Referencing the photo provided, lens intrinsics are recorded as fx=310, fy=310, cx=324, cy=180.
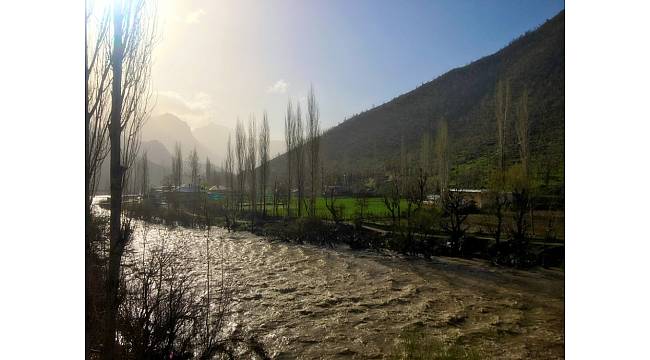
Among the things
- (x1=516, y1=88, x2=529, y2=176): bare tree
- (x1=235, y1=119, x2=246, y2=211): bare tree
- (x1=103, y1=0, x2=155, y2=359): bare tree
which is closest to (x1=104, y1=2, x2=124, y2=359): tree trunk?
(x1=103, y1=0, x2=155, y2=359): bare tree

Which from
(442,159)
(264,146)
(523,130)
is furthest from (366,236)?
(523,130)

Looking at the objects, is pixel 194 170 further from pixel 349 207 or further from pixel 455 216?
pixel 455 216

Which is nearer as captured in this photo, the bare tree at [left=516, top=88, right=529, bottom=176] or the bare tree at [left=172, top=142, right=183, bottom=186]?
the bare tree at [left=516, top=88, right=529, bottom=176]

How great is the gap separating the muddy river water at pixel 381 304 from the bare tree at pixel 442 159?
1.22m

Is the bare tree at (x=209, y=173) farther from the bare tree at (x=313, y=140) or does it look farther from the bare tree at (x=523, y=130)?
the bare tree at (x=523, y=130)

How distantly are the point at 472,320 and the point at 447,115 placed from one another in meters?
2.84

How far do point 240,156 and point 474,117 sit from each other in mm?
3482

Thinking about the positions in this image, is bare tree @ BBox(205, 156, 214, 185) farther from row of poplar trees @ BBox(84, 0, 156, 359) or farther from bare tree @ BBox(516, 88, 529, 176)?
bare tree @ BBox(516, 88, 529, 176)

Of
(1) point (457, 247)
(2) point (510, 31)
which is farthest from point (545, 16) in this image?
(1) point (457, 247)

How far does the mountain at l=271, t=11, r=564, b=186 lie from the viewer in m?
2.16

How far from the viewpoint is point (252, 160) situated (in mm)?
5184

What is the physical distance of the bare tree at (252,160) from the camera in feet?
10.2

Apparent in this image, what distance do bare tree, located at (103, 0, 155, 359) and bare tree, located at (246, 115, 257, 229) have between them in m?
0.97
